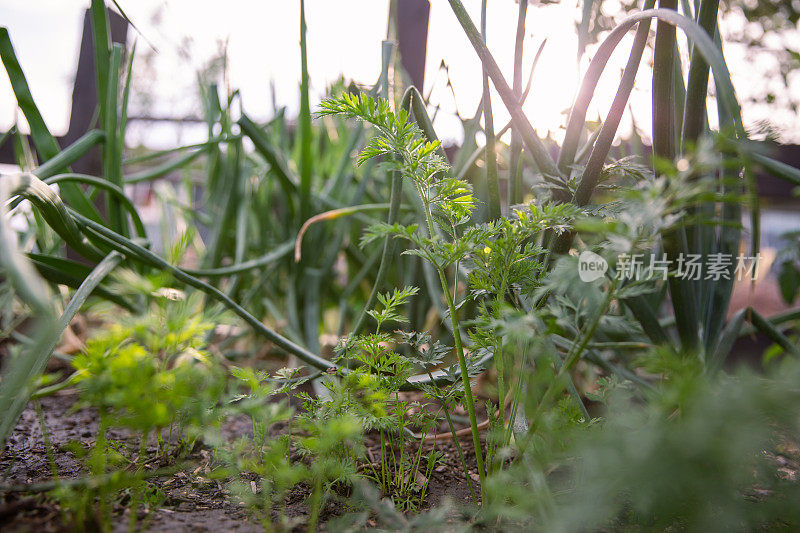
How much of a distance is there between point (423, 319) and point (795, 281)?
1.87ft

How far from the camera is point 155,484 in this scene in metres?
0.45

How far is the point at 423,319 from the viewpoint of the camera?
85 centimetres

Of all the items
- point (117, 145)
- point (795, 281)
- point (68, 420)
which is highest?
point (117, 145)

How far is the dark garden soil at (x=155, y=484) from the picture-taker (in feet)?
1.09

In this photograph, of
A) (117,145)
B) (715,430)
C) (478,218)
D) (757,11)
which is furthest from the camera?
(757,11)

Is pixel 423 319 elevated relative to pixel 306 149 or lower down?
lower down

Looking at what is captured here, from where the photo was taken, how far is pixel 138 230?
75cm

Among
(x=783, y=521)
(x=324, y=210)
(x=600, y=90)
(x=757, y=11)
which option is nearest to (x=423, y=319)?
(x=324, y=210)

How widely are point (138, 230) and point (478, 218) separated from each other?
51cm

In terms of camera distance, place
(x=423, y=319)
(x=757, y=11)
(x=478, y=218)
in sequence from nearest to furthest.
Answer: (x=478, y=218)
(x=423, y=319)
(x=757, y=11)

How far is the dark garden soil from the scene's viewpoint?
0.33m

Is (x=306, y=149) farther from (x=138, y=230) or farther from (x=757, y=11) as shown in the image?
(x=757, y=11)

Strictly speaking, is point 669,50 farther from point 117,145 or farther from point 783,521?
point 117,145

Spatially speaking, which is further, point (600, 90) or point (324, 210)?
point (324, 210)
